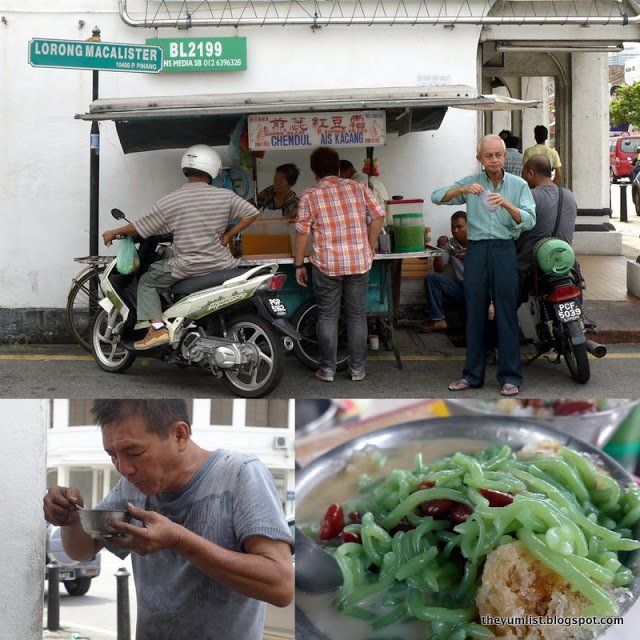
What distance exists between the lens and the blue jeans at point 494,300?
764 cm

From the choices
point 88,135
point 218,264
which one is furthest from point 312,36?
point 218,264

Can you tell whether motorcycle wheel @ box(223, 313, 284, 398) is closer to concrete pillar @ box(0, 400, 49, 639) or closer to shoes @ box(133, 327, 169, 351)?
shoes @ box(133, 327, 169, 351)

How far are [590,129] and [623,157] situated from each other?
17.1 m

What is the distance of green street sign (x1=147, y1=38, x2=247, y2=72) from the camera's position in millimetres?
9562

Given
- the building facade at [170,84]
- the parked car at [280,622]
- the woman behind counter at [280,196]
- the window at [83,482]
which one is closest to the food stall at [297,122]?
the woman behind counter at [280,196]

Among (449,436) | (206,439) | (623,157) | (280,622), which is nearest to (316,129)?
(449,436)

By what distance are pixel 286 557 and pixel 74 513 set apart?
2.64ft

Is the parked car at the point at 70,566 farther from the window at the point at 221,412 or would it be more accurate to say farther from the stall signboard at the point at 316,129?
the stall signboard at the point at 316,129

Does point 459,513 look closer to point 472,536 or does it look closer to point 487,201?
point 472,536

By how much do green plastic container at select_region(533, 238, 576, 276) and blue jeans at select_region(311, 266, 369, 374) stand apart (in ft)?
4.27

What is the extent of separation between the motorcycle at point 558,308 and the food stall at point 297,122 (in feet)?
3.17

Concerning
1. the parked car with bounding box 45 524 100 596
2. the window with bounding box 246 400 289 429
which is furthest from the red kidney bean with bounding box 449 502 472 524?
the parked car with bounding box 45 524 100 596

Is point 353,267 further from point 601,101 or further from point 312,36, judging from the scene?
point 601,101

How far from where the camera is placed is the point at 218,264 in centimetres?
793
